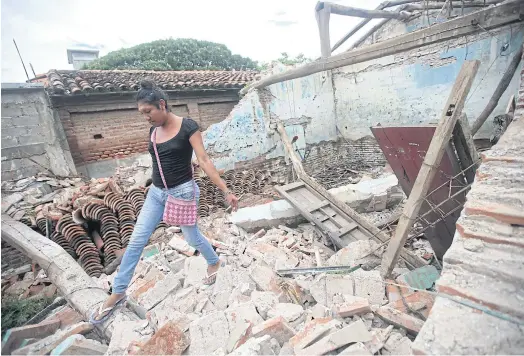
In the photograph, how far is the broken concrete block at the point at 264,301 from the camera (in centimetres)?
220

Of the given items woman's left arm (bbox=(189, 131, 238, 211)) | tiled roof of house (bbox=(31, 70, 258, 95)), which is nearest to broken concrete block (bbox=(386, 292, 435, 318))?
woman's left arm (bbox=(189, 131, 238, 211))

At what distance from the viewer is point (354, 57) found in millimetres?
4445

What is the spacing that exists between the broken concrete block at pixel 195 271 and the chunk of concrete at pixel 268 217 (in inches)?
63.8

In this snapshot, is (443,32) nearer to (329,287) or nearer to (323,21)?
(323,21)

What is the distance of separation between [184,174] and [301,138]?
7515mm

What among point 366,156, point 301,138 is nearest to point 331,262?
point 301,138

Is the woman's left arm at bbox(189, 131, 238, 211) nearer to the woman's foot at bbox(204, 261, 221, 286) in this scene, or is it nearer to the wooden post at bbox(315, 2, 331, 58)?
the woman's foot at bbox(204, 261, 221, 286)

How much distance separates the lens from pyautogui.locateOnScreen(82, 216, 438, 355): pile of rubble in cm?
175

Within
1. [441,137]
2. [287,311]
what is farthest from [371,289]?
[441,137]

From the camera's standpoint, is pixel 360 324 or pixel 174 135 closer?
pixel 360 324

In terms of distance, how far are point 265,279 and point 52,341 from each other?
72.6 inches

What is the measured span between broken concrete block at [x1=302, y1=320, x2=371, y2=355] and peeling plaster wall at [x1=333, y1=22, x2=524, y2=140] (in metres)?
6.94

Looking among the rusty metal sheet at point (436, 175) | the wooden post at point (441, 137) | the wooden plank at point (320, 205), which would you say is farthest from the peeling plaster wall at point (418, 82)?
the wooden plank at point (320, 205)

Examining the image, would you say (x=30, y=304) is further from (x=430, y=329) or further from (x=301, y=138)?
(x=301, y=138)
